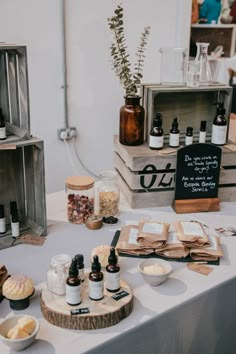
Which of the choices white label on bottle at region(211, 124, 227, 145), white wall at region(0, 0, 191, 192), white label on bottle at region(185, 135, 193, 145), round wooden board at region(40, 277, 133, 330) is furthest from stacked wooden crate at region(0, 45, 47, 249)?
white wall at region(0, 0, 191, 192)

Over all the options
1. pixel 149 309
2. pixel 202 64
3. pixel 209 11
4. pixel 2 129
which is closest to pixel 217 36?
pixel 209 11

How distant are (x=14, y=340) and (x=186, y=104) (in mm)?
1324

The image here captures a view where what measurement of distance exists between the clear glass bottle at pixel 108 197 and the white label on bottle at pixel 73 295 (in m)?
0.62

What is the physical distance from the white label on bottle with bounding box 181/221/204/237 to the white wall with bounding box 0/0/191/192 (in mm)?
1631

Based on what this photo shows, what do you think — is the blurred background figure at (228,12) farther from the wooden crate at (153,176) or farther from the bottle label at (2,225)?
the bottle label at (2,225)

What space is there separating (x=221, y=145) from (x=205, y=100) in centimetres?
25

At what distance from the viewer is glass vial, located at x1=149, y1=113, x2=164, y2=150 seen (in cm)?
177

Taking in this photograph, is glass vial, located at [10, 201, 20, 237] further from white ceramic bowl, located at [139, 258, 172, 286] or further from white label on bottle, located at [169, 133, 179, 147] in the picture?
white label on bottle, located at [169, 133, 179, 147]

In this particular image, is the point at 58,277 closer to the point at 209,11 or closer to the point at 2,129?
the point at 2,129

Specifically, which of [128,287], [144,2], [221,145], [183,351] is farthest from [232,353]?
[144,2]

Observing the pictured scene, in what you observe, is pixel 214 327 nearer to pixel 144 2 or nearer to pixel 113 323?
pixel 113 323

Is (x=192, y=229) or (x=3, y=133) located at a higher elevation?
(x=3, y=133)

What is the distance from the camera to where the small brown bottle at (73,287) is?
1.10m

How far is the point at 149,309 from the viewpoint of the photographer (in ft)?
3.84
